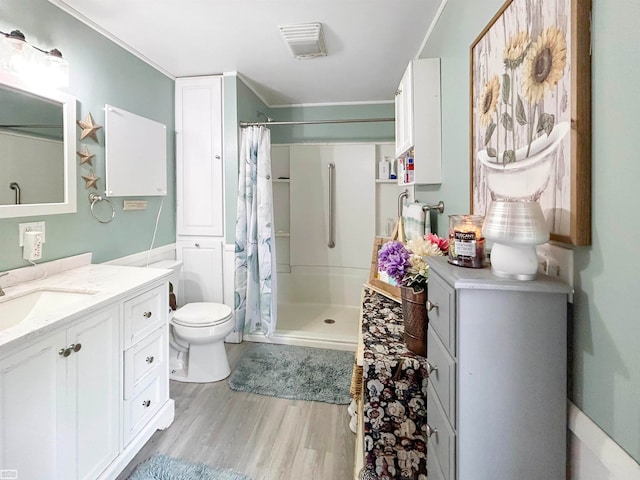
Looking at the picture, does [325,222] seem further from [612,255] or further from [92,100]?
[612,255]

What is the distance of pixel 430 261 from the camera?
106 centimetres

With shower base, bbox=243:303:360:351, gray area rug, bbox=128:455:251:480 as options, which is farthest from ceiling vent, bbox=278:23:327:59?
gray area rug, bbox=128:455:251:480

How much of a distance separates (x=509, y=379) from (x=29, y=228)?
83.8 inches

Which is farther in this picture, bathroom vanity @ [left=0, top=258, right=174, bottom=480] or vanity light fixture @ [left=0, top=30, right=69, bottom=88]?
vanity light fixture @ [left=0, top=30, right=69, bottom=88]

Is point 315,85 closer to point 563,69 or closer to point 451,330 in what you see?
point 563,69

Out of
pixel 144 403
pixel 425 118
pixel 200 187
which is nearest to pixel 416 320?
pixel 425 118

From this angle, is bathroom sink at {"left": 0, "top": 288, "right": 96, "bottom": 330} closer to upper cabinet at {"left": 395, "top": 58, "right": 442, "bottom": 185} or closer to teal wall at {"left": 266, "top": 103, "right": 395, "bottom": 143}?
upper cabinet at {"left": 395, "top": 58, "right": 442, "bottom": 185}

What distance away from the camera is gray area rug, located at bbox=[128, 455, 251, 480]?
1.53 metres

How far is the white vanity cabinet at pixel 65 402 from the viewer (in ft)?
3.46

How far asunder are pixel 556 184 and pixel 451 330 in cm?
45

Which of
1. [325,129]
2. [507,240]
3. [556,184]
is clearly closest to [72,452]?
[507,240]

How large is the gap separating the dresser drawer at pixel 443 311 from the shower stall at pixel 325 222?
2584 millimetres

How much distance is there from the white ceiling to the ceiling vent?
0.04 meters

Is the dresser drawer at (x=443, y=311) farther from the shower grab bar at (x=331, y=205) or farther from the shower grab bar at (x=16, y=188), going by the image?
the shower grab bar at (x=331, y=205)
